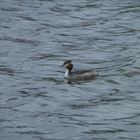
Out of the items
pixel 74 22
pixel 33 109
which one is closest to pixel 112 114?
pixel 33 109

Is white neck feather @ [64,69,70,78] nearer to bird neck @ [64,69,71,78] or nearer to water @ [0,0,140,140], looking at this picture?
bird neck @ [64,69,71,78]

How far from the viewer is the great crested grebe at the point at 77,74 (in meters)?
18.4

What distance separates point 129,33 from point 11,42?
10.7ft

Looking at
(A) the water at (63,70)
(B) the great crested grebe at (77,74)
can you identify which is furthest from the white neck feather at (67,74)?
(A) the water at (63,70)

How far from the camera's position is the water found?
1512 centimetres

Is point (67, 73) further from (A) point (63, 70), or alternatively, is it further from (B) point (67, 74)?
(A) point (63, 70)

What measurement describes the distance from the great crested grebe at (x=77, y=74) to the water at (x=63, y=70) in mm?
161

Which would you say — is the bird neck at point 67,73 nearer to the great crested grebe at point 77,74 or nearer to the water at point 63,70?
the great crested grebe at point 77,74

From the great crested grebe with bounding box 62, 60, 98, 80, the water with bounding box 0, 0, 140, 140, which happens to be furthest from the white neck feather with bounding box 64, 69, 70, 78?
the water with bounding box 0, 0, 140, 140

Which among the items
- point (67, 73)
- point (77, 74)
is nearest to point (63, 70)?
point (77, 74)

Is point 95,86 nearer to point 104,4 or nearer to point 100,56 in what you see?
point 100,56

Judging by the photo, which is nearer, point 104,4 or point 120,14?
point 120,14

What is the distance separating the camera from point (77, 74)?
1883 centimetres

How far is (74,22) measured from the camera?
24.8m
